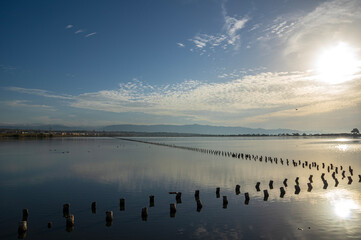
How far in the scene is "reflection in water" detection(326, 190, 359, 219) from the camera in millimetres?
19906

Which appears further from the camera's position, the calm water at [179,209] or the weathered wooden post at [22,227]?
the calm water at [179,209]

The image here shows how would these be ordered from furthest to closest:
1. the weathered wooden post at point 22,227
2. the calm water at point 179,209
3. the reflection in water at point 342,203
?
the reflection in water at point 342,203, the calm water at point 179,209, the weathered wooden post at point 22,227

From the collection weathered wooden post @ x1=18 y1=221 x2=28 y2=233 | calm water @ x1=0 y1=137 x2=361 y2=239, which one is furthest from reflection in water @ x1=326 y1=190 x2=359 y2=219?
weathered wooden post @ x1=18 y1=221 x2=28 y2=233

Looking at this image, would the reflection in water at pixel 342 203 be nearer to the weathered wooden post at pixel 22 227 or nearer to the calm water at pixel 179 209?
the calm water at pixel 179 209

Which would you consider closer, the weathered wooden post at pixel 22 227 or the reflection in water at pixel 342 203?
the weathered wooden post at pixel 22 227

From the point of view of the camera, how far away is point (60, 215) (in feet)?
63.8

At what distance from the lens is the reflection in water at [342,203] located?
784 inches

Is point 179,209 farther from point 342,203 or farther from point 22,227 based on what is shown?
point 342,203

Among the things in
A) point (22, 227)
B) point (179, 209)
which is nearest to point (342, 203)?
point (179, 209)

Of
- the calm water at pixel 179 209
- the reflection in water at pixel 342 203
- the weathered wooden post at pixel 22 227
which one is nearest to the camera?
the weathered wooden post at pixel 22 227

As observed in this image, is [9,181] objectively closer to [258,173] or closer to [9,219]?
[9,219]

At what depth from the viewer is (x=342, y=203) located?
74.1 ft

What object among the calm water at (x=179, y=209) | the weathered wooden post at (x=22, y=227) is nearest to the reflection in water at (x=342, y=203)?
the calm water at (x=179, y=209)

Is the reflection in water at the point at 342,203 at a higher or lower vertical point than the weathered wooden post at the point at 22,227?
lower
